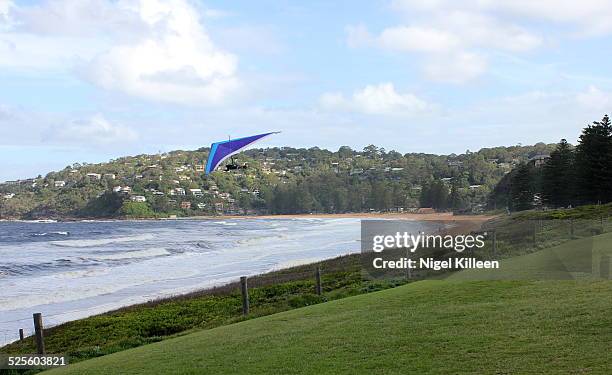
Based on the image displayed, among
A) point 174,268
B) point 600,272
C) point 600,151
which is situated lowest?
point 174,268

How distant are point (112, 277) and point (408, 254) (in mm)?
21234

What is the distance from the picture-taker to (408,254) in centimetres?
2134

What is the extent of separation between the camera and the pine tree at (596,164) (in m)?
51.1

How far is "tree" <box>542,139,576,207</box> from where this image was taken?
58438 millimetres

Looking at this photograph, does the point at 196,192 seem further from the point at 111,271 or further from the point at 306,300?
the point at 306,300

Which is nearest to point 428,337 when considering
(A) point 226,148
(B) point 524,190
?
(A) point 226,148

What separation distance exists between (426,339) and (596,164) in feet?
154

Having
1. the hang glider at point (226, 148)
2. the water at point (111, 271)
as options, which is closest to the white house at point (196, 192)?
the water at point (111, 271)

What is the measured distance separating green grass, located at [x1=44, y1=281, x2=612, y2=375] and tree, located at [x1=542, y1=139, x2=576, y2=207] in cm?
4827

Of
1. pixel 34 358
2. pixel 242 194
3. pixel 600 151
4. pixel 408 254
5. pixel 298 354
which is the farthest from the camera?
pixel 242 194

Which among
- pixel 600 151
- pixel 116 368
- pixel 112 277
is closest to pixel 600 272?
pixel 116 368

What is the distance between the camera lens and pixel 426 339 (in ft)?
30.4

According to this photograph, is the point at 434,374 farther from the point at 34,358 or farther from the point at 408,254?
the point at 408,254

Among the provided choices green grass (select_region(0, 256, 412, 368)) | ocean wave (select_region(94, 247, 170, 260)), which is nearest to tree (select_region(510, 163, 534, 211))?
ocean wave (select_region(94, 247, 170, 260))
